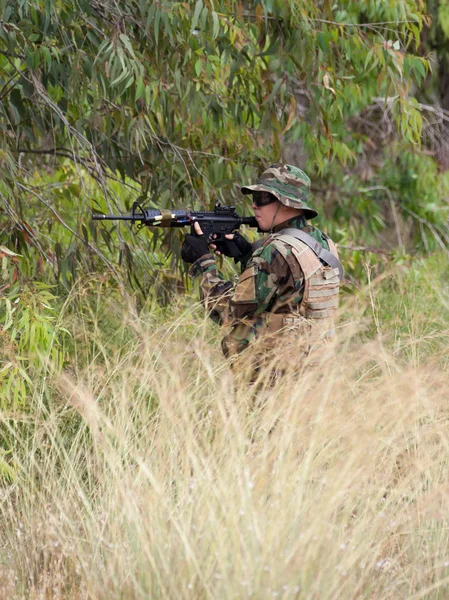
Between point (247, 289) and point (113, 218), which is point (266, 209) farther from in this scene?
point (113, 218)

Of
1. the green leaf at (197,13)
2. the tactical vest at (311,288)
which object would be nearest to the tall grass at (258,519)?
the tactical vest at (311,288)

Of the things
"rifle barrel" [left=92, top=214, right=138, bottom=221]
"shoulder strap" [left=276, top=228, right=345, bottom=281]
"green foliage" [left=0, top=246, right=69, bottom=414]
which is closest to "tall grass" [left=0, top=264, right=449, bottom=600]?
"green foliage" [left=0, top=246, right=69, bottom=414]

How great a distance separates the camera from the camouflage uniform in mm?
4395

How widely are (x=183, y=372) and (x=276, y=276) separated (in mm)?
617

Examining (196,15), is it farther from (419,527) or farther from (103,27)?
(419,527)

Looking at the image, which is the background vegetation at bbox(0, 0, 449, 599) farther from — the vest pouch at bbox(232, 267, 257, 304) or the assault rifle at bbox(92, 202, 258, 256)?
the assault rifle at bbox(92, 202, 258, 256)

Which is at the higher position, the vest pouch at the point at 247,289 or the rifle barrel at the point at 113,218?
the rifle barrel at the point at 113,218

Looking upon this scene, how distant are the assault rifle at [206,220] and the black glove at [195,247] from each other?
1.5 inches

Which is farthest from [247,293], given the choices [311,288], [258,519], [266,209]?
[258,519]

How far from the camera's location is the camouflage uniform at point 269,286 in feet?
14.4

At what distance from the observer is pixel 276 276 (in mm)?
4410

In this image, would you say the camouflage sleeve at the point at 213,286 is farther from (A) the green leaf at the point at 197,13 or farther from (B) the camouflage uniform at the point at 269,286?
(A) the green leaf at the point at 197,13

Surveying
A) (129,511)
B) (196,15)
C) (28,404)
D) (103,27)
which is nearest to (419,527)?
(129,511)

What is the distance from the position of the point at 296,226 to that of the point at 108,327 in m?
1.40
